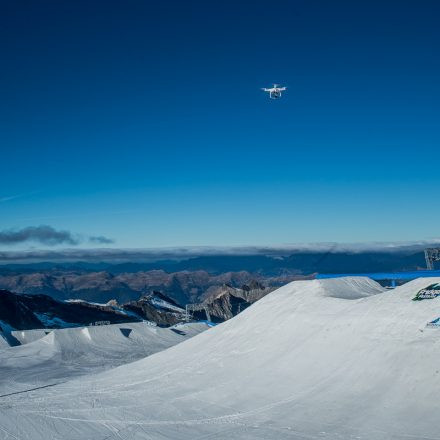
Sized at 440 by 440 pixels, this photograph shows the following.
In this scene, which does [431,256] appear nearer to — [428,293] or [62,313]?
[428,293]

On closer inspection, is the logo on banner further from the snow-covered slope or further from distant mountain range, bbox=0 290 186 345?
distant mountain range, bbox=0 290 186 345

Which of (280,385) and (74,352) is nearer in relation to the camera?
(280,385)

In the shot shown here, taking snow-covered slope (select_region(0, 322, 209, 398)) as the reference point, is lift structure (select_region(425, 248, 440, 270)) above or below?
above

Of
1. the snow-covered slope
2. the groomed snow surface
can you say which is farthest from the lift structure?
the snow-covered slope

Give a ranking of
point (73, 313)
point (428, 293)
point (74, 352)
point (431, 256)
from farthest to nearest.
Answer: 1. point (73, 313)
2. point (431, 256)
3. point (74, 352)
4. point (428, 293)

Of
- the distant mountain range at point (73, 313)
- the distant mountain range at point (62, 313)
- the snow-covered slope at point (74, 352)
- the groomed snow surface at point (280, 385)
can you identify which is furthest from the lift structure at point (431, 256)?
the distant mountain range at point (62, 313)

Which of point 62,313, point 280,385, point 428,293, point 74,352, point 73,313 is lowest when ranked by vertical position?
point 73,313

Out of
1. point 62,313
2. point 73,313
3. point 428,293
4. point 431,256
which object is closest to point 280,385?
point 428,293
